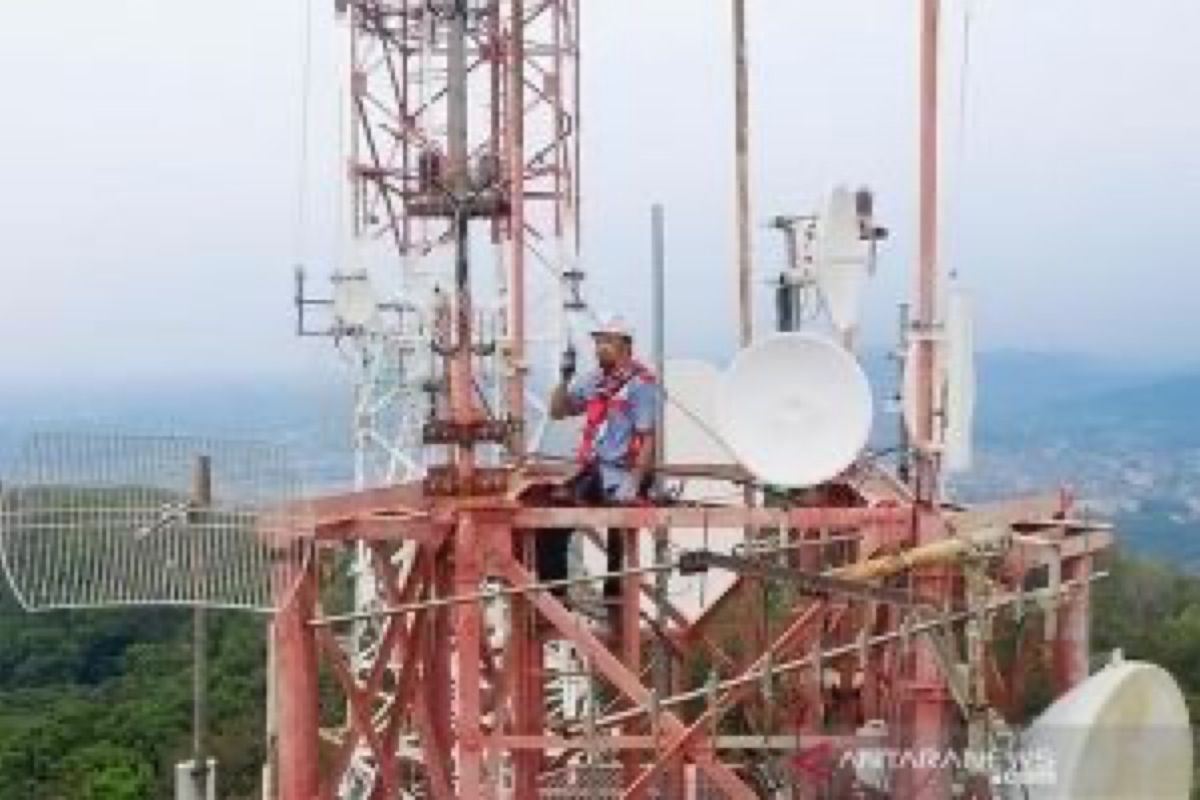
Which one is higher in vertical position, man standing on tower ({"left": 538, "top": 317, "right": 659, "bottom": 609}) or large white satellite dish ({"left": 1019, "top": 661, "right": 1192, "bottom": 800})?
man standing on tower ({"left": 538, "top": 317, "right": 659, "bottom": 609})

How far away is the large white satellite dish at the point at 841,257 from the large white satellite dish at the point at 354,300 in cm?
1029

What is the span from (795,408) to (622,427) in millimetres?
1105

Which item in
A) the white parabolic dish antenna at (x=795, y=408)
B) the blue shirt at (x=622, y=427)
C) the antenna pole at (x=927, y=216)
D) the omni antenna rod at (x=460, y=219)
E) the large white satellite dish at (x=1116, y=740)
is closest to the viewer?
the large white satellite dish at (x=1116, y=740)

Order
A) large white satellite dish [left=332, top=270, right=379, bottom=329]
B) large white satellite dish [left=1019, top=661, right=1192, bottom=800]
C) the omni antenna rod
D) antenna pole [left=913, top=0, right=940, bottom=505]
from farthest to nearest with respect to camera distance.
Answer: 1. large white satellite dish [left=332, top=270, right=379, bottom=329]
2. the omni antenna rod
3. antenna pole [left=913, top=0, right=940, bottom=505]
4. large white satellite dish [left=1019, top=661, right=1192, bottom=800]

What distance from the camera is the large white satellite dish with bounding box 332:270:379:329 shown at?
20.2 m

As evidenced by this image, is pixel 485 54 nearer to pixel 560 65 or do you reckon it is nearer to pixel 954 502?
pixel 560 65

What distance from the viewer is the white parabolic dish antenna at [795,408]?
8.87 meters

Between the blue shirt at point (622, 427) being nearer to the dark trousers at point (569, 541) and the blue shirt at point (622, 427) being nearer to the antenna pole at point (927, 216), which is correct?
the dark trousers at point (569, 541)

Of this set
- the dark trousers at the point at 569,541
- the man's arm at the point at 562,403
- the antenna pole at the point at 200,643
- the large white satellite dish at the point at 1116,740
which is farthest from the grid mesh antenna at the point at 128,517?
the large white satellite dish at the point at 1116,740

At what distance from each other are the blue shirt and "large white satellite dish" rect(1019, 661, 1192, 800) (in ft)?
8.53

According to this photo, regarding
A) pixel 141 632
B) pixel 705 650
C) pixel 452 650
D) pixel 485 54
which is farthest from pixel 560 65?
pixel 141 632

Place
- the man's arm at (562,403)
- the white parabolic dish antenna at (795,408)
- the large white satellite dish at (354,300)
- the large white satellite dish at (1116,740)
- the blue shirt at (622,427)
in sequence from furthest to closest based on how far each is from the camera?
the large white satellite dish at (354,300) < the man's arm at (562,403) < the blue shirt at (622,427) < the white parabolic dish antenna at (795,408) < the large white satellite dish at (1116,740)

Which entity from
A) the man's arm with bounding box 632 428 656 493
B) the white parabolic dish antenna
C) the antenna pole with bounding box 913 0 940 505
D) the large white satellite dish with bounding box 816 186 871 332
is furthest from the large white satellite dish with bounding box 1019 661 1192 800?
the large white satellite dish with bounding box 816 186 871 332

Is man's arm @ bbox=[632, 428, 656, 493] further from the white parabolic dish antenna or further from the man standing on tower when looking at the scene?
the white parabolic dish antenna
